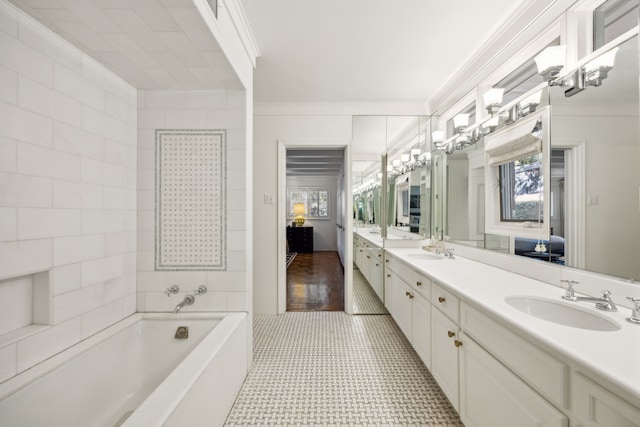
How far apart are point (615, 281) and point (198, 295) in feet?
7.78

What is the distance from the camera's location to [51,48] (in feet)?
4.32

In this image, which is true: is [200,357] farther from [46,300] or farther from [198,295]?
[46,300]

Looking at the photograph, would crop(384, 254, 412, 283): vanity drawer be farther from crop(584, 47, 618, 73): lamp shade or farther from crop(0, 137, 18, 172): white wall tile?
crop(0, 137, 18, 172): white wall tile

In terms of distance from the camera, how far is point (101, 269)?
5.37 feet

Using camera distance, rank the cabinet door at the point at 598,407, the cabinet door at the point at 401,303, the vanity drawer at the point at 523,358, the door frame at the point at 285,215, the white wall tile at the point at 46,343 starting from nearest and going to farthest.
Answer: the cabinet door at the point at 598,407
the vanity drawer at the point at 523,358
the white wall tile at the point at 46,343
the cabinet door at the point at 401,303
the door frame at the point at 285,215

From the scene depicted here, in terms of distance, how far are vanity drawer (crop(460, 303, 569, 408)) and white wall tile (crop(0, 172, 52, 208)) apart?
85.5 inches

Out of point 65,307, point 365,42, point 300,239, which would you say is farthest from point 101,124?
point 300,239

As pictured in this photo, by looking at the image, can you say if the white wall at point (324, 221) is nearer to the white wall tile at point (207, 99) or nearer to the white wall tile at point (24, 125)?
the white wall tile at point (207, 99)

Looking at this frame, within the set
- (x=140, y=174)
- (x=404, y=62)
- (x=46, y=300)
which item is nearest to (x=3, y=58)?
(x=140, y=174)

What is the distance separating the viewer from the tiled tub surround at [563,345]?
719 millimetres

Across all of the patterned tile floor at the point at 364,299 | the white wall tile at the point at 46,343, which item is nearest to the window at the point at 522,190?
the patterned tile floor at the point at 364,299

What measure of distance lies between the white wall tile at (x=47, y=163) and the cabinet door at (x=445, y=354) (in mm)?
2256

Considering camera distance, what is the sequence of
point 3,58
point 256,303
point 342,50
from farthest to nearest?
point 256,303 < point 342,50 < point 3,58

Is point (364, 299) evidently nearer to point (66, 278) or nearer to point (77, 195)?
point (66, 278)
